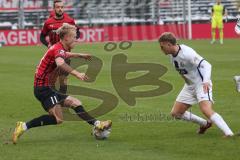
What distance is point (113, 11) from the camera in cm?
5188

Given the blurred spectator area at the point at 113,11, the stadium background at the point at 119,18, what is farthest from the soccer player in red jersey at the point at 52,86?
the blurred spectator area at the point at 113,11

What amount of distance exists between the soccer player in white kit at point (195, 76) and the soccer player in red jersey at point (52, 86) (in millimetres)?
1241

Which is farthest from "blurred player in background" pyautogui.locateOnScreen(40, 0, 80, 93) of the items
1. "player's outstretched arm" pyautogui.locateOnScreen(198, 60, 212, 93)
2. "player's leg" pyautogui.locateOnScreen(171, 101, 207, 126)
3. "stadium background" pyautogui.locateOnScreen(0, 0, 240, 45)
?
"stadium background" pyautogui.locateOnScreen(0, 0, 240, 45)

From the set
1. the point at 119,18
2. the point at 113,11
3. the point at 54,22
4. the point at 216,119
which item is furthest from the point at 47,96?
the point at 113,11

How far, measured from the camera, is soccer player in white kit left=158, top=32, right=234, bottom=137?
33.5 ft

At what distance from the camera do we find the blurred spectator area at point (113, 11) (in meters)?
49.0

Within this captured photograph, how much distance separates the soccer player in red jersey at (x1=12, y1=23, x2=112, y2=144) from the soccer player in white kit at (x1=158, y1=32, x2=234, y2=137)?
1241 millimetres

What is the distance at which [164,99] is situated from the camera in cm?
1526

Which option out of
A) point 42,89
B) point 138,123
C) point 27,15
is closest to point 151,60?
point 138,123

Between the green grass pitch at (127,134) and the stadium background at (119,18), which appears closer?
the green grass pitch at (127,134)

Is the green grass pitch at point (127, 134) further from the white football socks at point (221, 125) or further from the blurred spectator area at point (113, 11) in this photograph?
the blurred spectator area at point (113, 11)

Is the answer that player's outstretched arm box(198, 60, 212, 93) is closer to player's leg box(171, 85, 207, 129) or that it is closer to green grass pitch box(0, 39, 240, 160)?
player's leg box(171, 85, 207, 129)

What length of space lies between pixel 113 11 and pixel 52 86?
1626 inches

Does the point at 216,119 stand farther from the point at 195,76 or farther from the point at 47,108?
the point at 47,108
